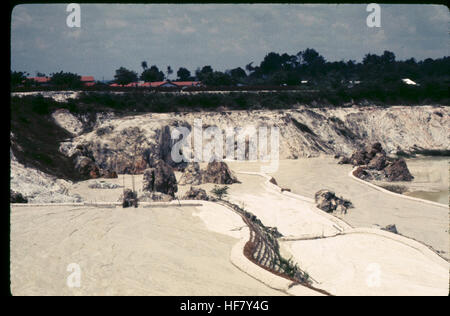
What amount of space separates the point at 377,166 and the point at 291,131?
1233cm

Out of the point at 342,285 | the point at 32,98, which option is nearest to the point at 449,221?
the point at 342,285

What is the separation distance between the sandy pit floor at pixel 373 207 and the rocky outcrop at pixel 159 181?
26.2ft

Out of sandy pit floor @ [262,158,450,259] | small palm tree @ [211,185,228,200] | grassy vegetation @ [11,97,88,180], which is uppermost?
grassy vegetation @ [11,97,88,180]

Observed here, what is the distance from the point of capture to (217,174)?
24.5 m

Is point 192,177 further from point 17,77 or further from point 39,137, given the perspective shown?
point 17,77

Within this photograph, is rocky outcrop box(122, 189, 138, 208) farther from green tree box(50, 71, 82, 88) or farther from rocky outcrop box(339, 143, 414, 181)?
green tree box(50, 71, 82, 88)

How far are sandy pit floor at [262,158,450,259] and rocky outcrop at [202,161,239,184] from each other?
145 inches

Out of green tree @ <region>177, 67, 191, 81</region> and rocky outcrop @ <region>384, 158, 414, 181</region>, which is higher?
green tree @ <region>177, 67, 191, 81</region>

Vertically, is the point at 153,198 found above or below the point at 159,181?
below

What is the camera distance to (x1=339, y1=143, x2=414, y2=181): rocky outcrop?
28297 mm

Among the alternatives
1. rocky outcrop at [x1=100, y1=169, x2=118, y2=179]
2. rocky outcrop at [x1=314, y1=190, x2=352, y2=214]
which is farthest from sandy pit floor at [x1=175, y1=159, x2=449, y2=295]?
rocky outcrop at [x1=100, y1=169, x2=118, y2=179]

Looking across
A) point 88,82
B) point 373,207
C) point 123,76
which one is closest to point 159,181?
point 373,207

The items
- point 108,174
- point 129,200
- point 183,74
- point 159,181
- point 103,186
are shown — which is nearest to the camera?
point 129,200

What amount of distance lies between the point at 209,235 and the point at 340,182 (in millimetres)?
15938
